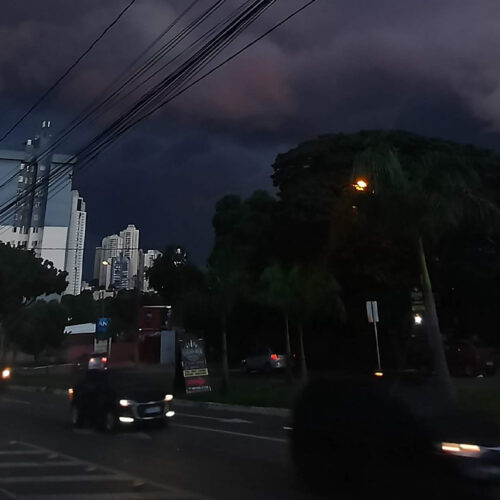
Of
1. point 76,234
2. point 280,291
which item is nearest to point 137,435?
point 280,291

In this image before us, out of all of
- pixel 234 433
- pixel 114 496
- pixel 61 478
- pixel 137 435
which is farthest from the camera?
pixel 234 433

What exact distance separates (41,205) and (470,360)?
28.0 meters

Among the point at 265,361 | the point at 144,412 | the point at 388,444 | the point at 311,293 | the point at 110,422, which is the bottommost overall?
the point at 388,444

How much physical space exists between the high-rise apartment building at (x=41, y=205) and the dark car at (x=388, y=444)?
37.8 ft

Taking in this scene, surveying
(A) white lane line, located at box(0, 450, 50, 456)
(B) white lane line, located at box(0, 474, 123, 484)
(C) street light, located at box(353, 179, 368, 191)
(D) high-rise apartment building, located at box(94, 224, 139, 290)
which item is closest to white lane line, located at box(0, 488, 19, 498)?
(B) white lane line, located at box(0, 474, 123, 484)

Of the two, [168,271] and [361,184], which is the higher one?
[168,271]

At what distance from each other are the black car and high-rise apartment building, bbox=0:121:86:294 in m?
5.68

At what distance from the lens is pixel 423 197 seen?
1928cm

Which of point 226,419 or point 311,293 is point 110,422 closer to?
point 226,419

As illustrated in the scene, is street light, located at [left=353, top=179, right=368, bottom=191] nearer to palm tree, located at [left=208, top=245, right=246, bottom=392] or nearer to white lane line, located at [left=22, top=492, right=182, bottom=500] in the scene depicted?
palm tree, located at [left=208, top=245, right=246, bottom=392]

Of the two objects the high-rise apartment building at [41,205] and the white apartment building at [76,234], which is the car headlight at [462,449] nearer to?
the high-rise apartment building at [41,205]

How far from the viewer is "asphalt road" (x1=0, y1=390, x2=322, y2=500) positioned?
901cm

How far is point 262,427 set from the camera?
16.9m

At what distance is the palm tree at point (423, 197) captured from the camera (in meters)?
19.2
